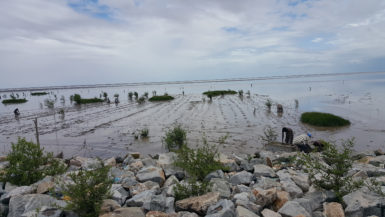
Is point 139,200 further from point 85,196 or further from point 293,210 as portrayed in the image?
point 293,210

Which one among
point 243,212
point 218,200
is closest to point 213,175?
point 218,200

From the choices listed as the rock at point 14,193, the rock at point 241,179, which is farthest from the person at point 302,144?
the rock at point 14,193

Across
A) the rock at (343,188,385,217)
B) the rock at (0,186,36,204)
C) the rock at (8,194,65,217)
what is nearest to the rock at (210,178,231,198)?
the rock at (343,188,385,217)

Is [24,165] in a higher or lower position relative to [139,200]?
higher

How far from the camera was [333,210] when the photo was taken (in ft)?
13.9

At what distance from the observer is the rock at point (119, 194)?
15.7 feet

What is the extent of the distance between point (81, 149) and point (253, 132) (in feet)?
31.8

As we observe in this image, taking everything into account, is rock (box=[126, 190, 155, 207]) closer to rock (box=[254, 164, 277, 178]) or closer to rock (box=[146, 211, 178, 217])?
rock (box=[146, 211, 178, 217])

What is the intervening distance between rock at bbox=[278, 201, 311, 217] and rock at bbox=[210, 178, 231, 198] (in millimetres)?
1138

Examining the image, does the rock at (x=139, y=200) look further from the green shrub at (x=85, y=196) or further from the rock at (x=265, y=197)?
the rock at (x=265, y=197)

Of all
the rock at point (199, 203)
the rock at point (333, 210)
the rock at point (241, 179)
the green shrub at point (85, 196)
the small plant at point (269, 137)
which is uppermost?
the green shrub at point (85, 196)

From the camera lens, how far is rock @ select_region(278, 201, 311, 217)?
4.03 metres

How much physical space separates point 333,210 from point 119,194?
3.97 m

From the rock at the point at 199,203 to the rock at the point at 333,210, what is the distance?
1940mm
